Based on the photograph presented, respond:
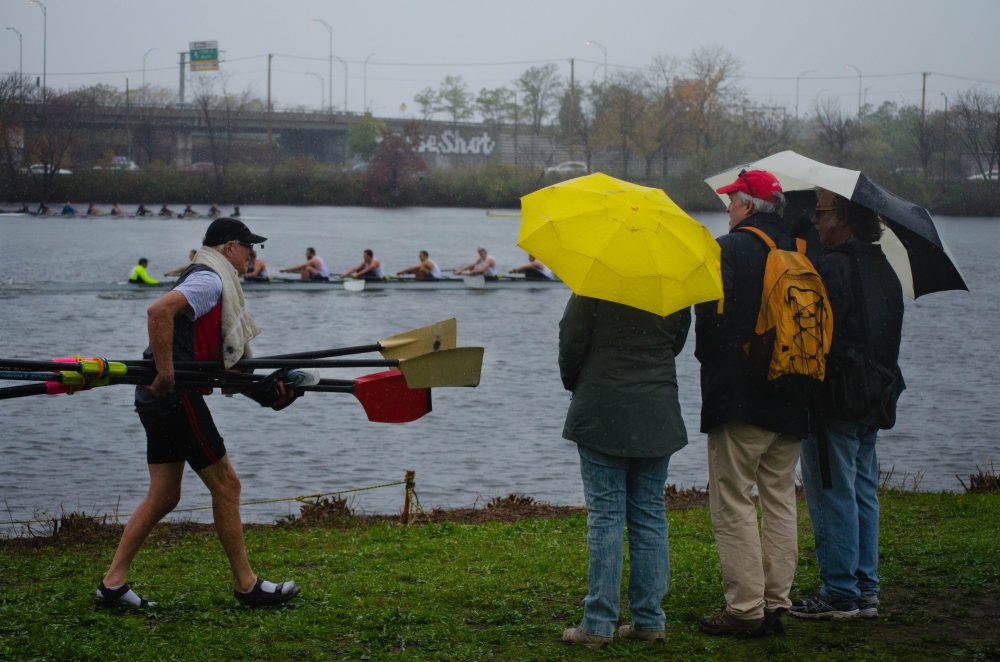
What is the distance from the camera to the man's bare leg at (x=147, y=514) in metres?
5.43

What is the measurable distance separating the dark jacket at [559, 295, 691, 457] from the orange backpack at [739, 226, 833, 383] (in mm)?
437

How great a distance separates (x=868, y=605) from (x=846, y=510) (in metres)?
0.50

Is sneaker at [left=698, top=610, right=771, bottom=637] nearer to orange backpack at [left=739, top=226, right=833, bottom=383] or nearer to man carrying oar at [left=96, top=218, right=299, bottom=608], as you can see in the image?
orange backpack at [left=739, top=226, right=833, bottom=383]

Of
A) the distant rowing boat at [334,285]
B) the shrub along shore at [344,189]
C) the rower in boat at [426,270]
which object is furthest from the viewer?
the shrub along shore at [344,189]

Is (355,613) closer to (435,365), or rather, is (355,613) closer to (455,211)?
(435,365)

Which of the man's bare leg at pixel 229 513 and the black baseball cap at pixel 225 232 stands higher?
the black baseball cap at pixel 225 232

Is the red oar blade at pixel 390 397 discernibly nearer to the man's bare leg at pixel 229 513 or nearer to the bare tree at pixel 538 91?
the man's bare leg at pixel 229 513

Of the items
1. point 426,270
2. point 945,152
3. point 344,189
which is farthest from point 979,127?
point 426,270

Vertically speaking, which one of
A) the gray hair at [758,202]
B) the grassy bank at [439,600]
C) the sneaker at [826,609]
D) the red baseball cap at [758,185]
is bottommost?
the grassy bank at [439,600]

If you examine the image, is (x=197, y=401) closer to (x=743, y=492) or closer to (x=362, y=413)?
(x=743, y=492)

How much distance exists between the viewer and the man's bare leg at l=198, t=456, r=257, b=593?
543cm

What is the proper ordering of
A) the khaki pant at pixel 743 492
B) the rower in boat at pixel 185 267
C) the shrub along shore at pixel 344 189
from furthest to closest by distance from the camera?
1. the shrub along shore at pixel 344 189
2. the rower in boat at pixel 185 267
3. the khaki pant at pixel 743 492

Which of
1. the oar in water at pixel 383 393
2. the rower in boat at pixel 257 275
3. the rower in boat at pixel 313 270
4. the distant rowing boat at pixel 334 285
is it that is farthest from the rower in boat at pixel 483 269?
the oar in water at pixel 383 393

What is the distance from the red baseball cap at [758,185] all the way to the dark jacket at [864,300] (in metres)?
0.47
